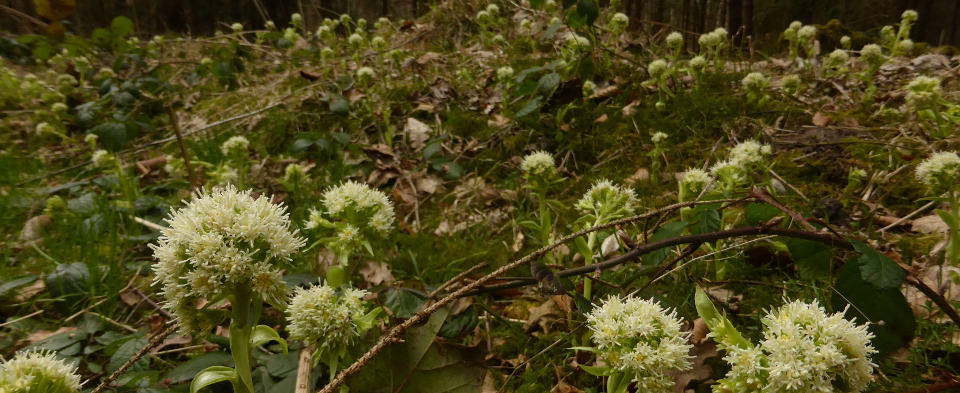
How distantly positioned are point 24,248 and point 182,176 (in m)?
0.95

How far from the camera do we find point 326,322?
126cm

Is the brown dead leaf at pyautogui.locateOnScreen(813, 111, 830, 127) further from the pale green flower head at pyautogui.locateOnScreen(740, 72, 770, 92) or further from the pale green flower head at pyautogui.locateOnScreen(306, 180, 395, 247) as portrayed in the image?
the pale green flower head at pyautogui.locateOnScreen(306, 180, 395, 247)

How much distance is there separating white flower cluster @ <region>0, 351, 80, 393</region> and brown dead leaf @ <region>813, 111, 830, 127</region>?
3.58 m

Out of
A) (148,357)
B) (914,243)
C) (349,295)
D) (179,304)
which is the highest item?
(179,304)

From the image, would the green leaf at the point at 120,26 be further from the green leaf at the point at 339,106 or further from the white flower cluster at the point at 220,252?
the white flower cluster at the point at 220,252

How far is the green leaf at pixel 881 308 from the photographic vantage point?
1124mm

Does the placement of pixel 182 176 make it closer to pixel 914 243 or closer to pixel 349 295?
pixel 349 295

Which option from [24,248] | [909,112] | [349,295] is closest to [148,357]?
[349,295]

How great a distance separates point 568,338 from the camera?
1518 mm

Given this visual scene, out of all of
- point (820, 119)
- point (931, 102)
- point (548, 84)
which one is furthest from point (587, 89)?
point (931, 102)

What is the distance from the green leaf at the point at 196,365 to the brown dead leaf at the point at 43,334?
775mm

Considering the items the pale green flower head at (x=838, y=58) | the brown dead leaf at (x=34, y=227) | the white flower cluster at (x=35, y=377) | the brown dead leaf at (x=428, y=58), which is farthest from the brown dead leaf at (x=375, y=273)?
the pale green flower head at (x=838, y=58)

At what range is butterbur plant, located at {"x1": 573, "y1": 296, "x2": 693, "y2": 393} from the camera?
100 centimetres

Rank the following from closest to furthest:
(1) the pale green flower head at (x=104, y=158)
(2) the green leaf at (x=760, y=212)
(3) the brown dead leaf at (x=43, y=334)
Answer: (2) the green leaf at (x=760, y=212)
(3) the brown dead leaf at (x=43, y=334)
(1) the pale green flower head at (x=104, y=158)
